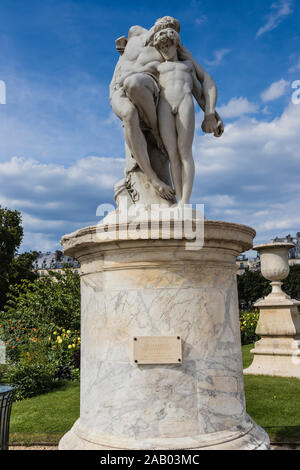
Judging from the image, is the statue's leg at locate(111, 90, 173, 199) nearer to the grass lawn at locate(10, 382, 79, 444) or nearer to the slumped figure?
the slumped figure

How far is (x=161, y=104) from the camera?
13.6ft

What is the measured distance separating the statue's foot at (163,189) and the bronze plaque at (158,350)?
168 cm

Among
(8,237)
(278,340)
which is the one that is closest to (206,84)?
(278,340)

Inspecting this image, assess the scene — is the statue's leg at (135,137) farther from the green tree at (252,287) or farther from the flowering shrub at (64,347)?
the green tree at (252,287)

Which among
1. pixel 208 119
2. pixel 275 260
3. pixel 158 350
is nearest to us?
pixel 158 350

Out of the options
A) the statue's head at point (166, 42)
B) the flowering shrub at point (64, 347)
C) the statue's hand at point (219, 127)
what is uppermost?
the statue's head at point (166, 42)

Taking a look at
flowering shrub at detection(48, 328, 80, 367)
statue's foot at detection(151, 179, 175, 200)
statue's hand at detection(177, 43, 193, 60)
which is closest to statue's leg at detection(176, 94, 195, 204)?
statue's foot at detection(151, 179, 175, 200)

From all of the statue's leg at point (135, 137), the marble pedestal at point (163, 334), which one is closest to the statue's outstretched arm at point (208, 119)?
the statue's leg at point (135, 137)

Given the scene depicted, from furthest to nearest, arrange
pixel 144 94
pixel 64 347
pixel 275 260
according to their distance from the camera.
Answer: pixel 64 347, pixel 275 260, pixel 144 94

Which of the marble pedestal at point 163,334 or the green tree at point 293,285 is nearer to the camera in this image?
the marble pedestal at point 163,334

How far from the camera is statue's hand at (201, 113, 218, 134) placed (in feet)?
14.6

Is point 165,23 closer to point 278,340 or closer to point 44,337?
point 278,340

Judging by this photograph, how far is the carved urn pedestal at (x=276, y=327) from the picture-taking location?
8.24m

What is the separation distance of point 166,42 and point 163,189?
1.63m
